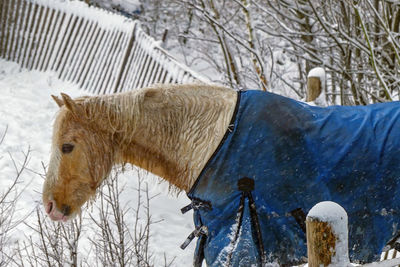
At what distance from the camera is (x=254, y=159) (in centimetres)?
287

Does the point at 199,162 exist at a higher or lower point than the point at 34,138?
lower

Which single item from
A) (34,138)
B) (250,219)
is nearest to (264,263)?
(250,219)

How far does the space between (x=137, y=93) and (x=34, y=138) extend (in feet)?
15.8

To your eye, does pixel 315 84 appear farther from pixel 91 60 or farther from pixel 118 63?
pixel 91 60

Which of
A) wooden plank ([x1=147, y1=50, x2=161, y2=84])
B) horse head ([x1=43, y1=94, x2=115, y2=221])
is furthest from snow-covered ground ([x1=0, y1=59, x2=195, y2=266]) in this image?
wooden plank ([x1=147, y1=50, x2=161, y2=84])

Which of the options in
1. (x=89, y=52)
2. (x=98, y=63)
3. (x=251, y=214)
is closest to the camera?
(x=251, y=214)

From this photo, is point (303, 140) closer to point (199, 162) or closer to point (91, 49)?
point (199, 162)

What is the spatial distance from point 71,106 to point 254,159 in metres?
1.13

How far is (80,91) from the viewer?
9789 mm

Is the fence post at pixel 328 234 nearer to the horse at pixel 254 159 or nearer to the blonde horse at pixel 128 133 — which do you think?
the horse at pixel 254 159

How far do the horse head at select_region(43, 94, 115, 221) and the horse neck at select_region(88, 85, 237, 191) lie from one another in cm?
11

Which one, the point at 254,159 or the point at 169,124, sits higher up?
the point at 169,124

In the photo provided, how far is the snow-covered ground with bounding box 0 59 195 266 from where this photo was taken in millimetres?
5580

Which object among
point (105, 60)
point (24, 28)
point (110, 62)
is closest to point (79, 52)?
point (105, 60)
